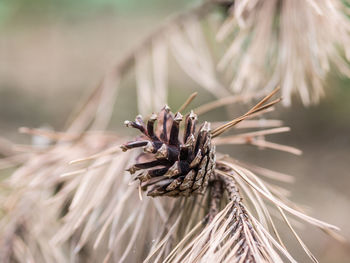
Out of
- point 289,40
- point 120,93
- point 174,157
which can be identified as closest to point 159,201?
point 174,157

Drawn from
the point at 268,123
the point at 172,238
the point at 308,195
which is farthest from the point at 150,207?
the point at 308,195

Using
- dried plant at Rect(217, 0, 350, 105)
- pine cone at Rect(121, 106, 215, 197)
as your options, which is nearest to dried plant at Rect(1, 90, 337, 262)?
pine cone at Rect(121, 106, 215, 197)

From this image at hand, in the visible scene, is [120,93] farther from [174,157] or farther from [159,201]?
[174,157]

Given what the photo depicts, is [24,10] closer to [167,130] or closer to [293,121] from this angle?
[293,121]

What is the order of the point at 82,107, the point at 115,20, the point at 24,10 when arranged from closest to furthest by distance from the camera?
the point at 82,107 → the point at 24,10 → the point at 115,20

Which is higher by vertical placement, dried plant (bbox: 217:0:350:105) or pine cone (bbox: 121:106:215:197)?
dried plant (bbox: 217:0:350:105)

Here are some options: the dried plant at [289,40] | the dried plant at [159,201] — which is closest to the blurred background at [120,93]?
the dried plant at [289,40]

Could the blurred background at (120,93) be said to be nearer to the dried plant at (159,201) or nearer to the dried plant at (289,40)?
the dried plant at (289,40)

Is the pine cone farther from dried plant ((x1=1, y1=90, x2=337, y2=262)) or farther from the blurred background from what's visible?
the blurred background
